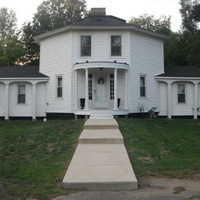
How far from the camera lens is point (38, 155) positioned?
837 centimetres

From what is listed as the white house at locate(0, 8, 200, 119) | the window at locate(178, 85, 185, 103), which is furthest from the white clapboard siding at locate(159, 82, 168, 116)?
the window at locate(178, 85, 185, 103)

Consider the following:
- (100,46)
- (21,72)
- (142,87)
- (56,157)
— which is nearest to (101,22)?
(100,46)

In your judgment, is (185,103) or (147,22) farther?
(147,22)

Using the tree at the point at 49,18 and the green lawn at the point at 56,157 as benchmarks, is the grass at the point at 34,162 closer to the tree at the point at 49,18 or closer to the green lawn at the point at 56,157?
the green lawn at the point at 56,157

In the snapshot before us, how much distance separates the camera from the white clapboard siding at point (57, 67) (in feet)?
64.3

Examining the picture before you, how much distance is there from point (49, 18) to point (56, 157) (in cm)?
3824

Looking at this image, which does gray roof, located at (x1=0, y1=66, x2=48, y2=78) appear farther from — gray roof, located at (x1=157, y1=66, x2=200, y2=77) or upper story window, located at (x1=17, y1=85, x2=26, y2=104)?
gray roof, located at (x1=157, y1=66, x2=200, y2=77)

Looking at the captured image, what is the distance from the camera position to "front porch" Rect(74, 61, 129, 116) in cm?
1867

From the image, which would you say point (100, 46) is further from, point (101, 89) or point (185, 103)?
point (185, 103)

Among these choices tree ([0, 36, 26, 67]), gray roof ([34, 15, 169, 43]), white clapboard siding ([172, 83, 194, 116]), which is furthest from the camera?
tree ([0, 36, 26, 67])

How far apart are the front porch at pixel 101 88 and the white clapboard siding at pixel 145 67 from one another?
0.67 metres

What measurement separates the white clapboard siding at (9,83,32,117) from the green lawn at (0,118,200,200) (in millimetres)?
8459

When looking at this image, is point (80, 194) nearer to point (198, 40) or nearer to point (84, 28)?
point (84, 28)

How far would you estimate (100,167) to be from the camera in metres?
6.67
